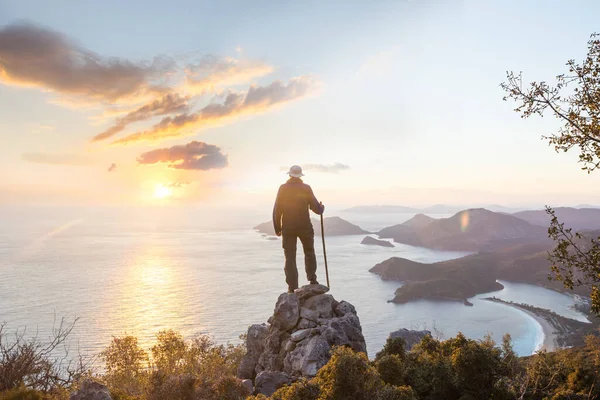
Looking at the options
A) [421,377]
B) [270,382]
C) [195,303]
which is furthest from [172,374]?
[195,303]

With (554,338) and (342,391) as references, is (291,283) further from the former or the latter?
(554,338)

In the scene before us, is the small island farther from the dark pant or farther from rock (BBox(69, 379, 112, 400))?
rock (BBox(69, 379, 112, 400))

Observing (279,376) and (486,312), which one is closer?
(279,376)

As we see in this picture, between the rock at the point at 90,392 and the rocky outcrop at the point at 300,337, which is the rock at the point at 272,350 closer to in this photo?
the rocky outcrop at the point at 300,337

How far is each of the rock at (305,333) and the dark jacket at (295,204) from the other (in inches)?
117

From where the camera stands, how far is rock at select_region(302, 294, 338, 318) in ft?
52.0

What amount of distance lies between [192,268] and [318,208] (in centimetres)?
18286

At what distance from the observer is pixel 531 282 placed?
198 metres

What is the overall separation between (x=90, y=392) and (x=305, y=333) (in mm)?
7937

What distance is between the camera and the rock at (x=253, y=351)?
1677cm

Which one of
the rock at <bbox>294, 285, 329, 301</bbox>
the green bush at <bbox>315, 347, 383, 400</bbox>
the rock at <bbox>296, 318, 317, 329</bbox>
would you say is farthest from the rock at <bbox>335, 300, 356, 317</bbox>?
the green bush at <bbox>315, 347, 383, 400</bbox>

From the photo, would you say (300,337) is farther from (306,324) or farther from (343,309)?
(343,309)

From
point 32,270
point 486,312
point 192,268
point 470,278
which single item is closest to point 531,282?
point 470,278

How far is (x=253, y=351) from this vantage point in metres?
17.2
